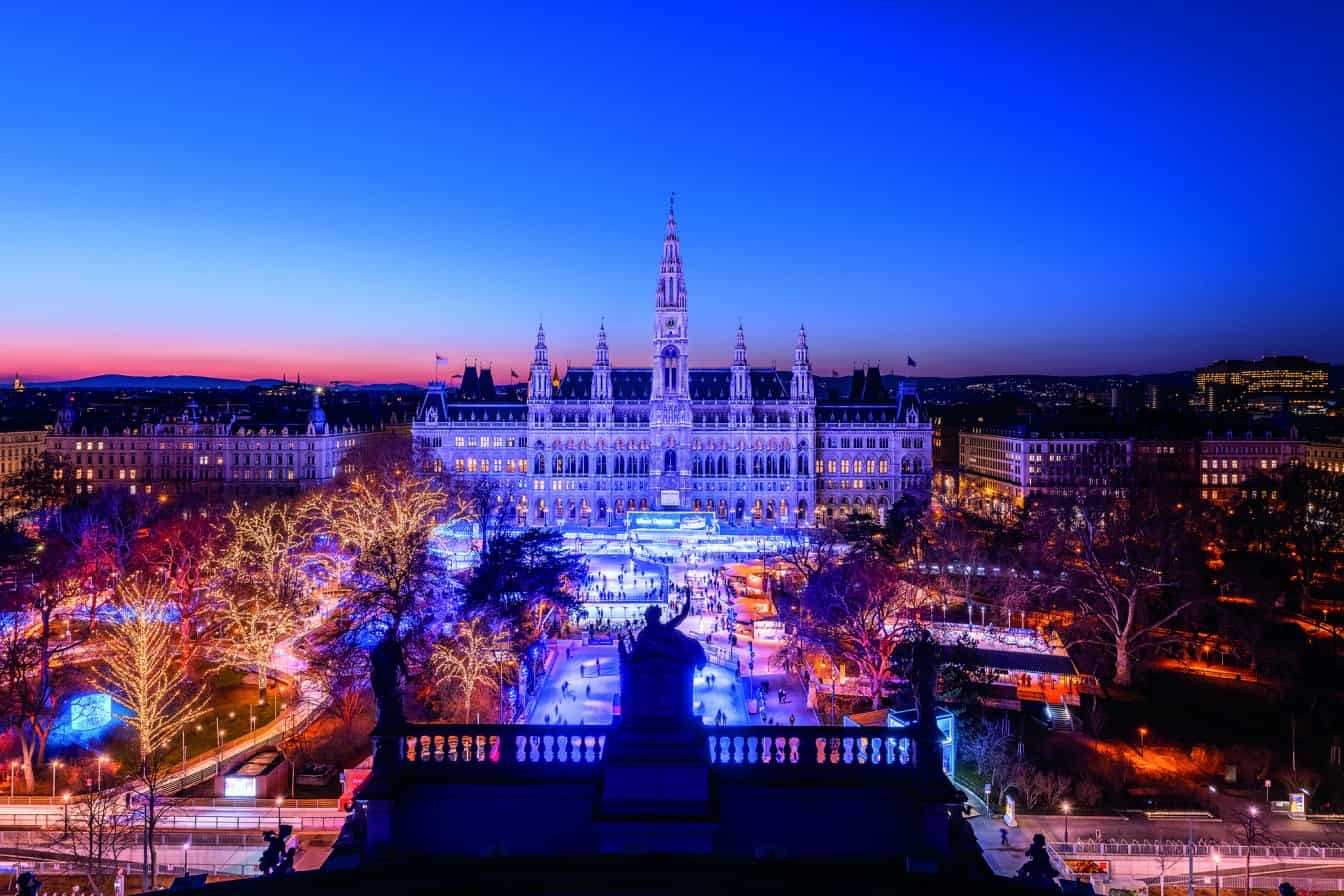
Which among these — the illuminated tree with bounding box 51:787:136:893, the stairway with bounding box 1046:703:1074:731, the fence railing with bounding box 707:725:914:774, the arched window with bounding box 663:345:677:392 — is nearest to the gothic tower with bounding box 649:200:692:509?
the arched window with bounding box 663:345:677:392

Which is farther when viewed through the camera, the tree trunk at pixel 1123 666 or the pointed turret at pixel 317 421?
the pointed turret at pixel 317 421

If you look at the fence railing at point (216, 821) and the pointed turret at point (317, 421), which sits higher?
the pointed turret at point (317, 421)

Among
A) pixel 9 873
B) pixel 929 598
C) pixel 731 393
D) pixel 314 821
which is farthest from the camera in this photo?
pixel 731 393

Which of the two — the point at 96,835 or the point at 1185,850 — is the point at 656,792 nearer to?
the point at 1185,850

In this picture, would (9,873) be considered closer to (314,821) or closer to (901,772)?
(314,821)

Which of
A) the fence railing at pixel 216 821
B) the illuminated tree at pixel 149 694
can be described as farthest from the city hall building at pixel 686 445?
the fence railing at pixel 216 821

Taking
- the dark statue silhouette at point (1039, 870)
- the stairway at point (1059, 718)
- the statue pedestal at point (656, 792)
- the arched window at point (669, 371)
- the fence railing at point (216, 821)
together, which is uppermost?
the arched window at point (669, 371)

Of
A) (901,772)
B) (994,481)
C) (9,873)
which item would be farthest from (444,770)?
(994,481)

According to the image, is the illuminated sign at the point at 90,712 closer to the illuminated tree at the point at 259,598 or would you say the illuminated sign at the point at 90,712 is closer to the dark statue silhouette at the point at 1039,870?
the illuminated tree at the point at 259,598
